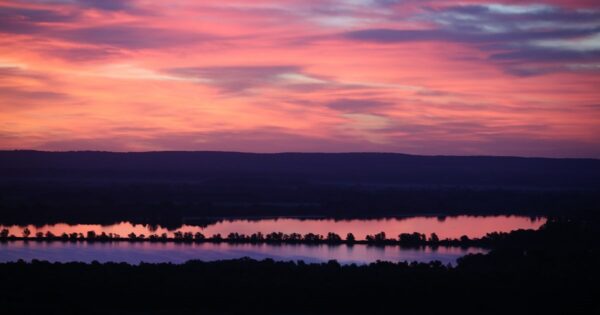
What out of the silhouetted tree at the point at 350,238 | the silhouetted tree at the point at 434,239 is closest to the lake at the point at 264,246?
the silhouetted tree at the point at 350,238

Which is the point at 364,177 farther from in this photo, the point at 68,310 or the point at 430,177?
the point at 68,310

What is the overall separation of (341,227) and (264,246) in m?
7.12

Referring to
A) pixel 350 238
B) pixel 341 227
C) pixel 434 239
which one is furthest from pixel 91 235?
pixel 434 239

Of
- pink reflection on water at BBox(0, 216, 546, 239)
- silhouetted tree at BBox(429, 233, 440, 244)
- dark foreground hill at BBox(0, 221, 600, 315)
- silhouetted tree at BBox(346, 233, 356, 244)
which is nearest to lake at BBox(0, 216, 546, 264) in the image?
pink reflection on water at BBox(0, 216, 546, 239)

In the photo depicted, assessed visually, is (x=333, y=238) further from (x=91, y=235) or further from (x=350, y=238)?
(x=91, y=235)

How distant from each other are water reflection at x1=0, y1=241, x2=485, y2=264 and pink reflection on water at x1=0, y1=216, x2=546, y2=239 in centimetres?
317

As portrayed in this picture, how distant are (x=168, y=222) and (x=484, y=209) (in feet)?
54.5

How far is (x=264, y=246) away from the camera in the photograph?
28000 millimetres

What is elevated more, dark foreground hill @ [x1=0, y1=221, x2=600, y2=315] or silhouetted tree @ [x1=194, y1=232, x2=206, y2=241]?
silhouetted tree @ [x1=194, y1=232, x2=206, y2=241]

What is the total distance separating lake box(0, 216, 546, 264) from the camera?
24641mm

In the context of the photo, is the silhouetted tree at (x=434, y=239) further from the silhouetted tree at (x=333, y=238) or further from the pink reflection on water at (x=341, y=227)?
the silhouetted tree at (x=333, y=238)

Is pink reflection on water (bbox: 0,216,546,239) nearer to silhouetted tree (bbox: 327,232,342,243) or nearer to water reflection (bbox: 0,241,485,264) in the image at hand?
silhouetted tree (bbox: 327,232,342,243)

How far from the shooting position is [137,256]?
972 inches

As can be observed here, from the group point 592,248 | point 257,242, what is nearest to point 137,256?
point 257,242
